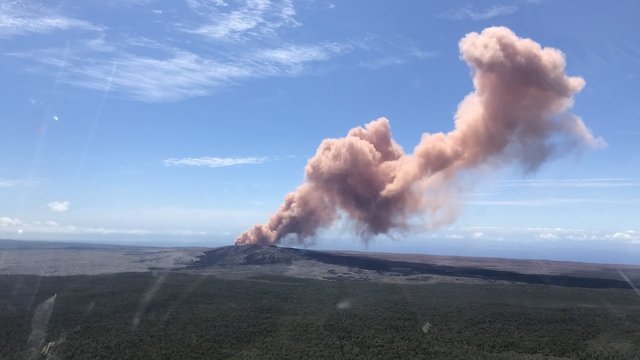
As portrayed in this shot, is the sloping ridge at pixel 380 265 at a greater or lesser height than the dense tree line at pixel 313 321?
greater

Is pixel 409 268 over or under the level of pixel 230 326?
over

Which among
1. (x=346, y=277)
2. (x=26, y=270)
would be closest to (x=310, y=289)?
(x=346, y=277)

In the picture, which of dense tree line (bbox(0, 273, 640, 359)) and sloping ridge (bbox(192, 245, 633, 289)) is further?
sloping ridge (bbox(192, 245, 633, 289))

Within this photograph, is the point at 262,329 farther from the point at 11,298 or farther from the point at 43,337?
the point at 11,298

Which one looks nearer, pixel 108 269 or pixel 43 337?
pixel 43 337

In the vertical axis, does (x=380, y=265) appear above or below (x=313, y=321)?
above

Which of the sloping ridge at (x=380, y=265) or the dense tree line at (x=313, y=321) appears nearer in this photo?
the dense tree line at (x=313, y=321)

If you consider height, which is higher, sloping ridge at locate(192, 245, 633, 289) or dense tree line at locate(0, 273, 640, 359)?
sloping ridge at locate(192, 245, 633, 289)

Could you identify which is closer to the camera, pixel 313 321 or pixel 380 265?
pixel 313 321
